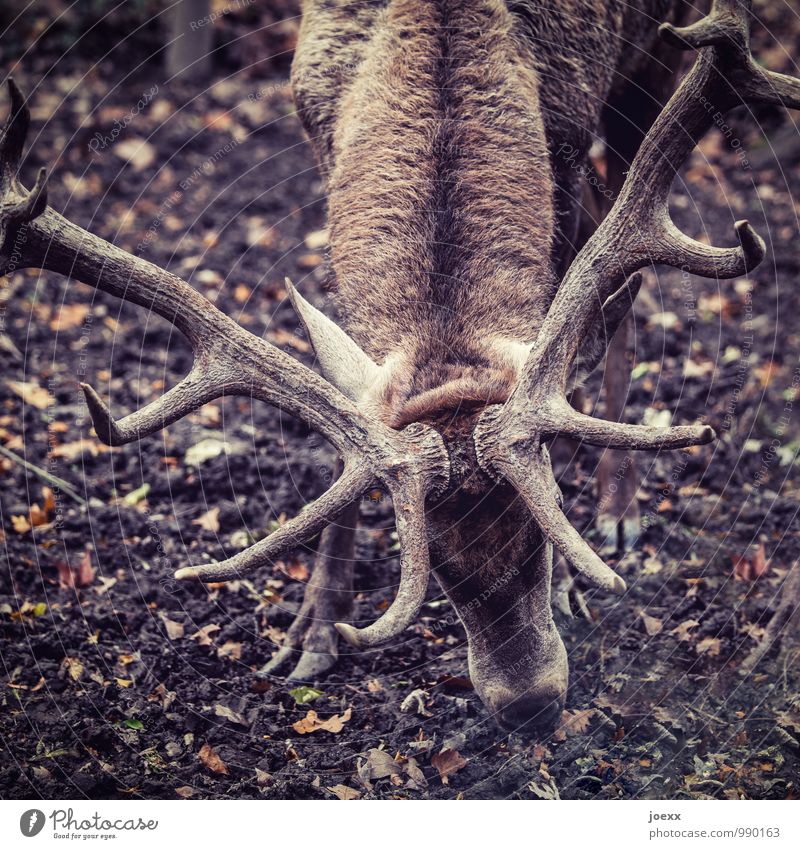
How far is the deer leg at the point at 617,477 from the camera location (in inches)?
163

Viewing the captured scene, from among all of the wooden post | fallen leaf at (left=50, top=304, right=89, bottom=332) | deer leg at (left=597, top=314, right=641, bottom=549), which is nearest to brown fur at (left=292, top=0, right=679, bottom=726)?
deer leg at (left=597, top=314, right=641, bottom=549)

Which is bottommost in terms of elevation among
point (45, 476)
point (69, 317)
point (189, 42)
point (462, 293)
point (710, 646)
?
point (710, 646)

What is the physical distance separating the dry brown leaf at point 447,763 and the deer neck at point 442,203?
3.69 ft

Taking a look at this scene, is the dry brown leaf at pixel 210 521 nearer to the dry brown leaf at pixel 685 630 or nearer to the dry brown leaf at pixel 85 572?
the dry brown leaf at pixel 85 572

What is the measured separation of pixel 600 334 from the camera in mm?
2885

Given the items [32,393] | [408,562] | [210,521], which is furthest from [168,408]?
[32,393]

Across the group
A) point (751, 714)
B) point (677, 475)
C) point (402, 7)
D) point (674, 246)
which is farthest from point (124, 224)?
point (751, 714)

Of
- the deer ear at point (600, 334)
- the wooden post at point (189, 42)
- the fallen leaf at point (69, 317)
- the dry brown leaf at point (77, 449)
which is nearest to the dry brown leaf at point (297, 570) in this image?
the dry brown leaf at point (77, 449)

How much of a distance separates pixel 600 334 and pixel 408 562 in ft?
3.07

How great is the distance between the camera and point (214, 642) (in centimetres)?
357

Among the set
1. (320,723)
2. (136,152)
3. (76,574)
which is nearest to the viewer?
(320,723)

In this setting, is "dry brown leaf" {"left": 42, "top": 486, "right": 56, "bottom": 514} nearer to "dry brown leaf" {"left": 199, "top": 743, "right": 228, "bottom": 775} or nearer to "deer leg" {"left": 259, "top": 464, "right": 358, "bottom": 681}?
"deer leg" {"left": 259, "top": 464, "right": 358, "bottom": 681}

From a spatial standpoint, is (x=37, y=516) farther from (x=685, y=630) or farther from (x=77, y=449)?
(x=685, y=630)

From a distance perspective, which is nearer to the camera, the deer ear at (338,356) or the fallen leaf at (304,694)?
the deer ear at (338,356)
